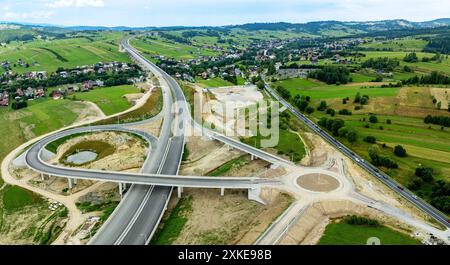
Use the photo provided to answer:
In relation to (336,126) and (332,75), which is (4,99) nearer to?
(336,126)

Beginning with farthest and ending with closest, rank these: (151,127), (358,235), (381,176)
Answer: (151,127) → (381,176) → (358,235)

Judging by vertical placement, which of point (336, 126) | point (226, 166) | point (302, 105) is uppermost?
point (302, 105)

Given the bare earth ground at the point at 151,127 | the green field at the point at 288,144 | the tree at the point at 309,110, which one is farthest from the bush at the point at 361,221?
the tree at the point at 309,110

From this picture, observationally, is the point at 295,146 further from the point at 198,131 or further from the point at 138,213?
the point at 138,213

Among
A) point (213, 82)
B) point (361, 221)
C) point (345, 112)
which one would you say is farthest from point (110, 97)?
point (361, 221)

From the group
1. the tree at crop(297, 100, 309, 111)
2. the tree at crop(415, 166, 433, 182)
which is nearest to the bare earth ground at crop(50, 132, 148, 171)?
the tree at crop(297, 100, 309, 111)

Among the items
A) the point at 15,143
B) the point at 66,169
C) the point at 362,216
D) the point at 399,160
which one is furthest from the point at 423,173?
the point at 15,143

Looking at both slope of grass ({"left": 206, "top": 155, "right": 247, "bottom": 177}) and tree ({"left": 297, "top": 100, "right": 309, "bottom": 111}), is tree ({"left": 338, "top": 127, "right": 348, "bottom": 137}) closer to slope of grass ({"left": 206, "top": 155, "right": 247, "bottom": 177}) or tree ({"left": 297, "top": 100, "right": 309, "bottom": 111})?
slope of grass ({"left": 206, "top": 155, "right": 247, "bottom": 177})
